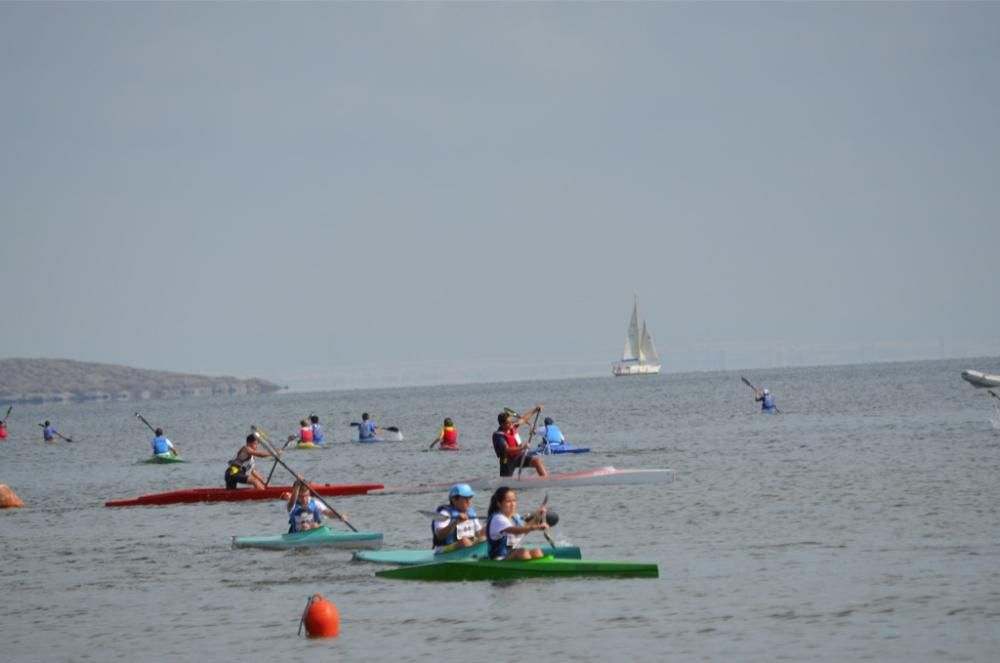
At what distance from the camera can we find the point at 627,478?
34.8 meters

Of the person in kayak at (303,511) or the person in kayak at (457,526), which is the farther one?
the person in kayak at (303,511)

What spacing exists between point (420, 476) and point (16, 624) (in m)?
22.8

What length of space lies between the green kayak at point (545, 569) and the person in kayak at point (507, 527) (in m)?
0.13

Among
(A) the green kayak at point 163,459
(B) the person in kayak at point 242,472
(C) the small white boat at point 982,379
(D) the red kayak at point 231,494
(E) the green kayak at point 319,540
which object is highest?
(C) the small white boat at point 982,379

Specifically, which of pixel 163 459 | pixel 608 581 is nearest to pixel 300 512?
pixel 608 581

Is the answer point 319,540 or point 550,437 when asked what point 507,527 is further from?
point 550,437

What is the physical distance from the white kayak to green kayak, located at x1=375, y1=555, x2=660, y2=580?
1315 centimetres

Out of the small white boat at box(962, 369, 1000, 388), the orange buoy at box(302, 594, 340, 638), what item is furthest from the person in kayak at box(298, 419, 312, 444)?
the orange buoy at box(302, 594, 340, 638)

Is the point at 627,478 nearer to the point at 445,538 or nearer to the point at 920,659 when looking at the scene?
the point at 445,538

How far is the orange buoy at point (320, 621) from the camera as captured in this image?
58.1ft

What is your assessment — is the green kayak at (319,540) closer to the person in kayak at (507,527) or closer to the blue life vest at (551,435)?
the person in kayak at (507,527)

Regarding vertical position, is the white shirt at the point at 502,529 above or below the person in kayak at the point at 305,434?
below

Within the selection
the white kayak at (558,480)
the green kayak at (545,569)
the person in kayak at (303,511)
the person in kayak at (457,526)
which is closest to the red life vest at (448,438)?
the white kayak at (558,480)

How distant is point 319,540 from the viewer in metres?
25.5
